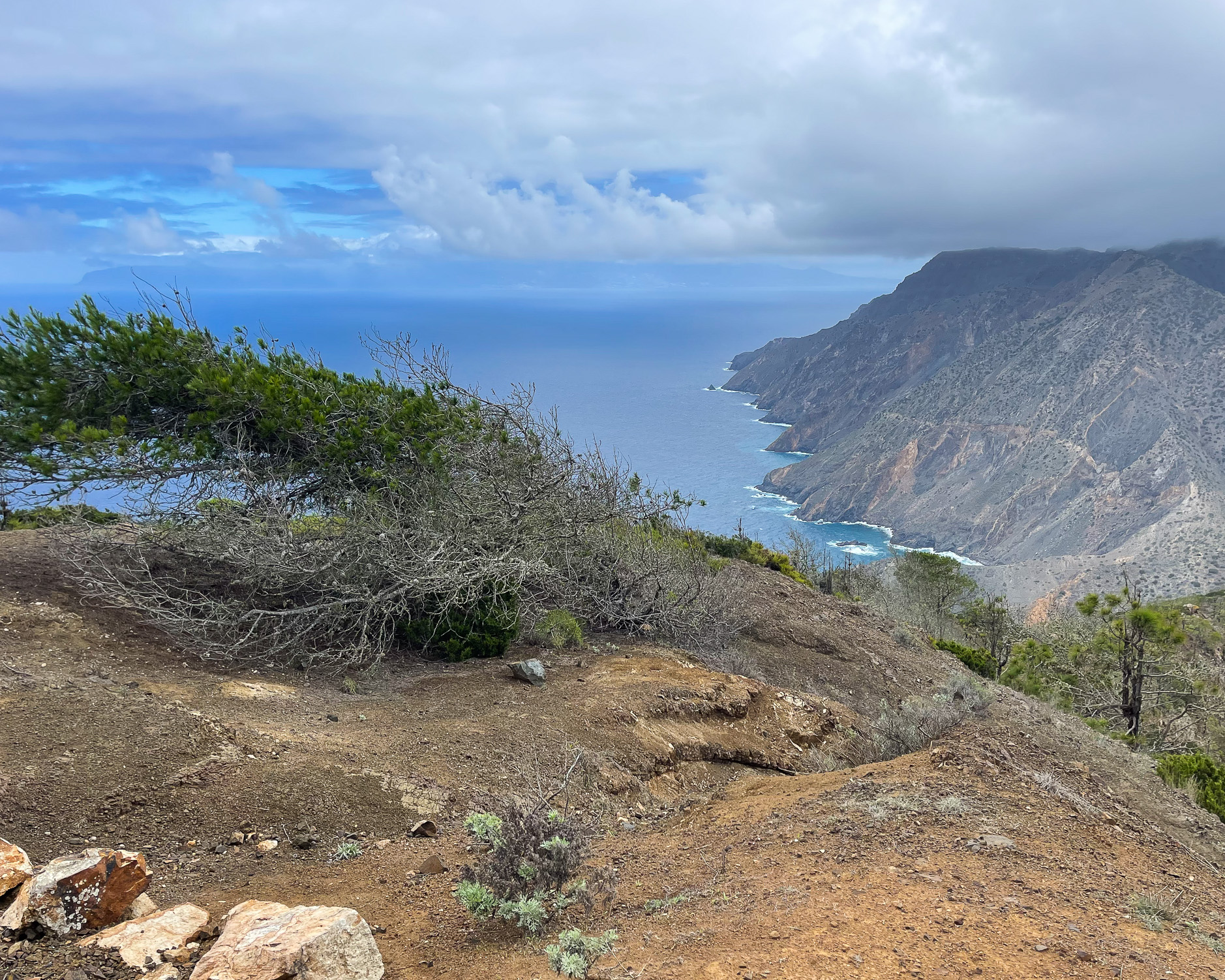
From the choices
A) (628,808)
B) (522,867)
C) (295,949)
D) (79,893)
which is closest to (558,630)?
(628,808)

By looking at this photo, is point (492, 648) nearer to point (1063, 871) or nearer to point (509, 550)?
point (509, 550)

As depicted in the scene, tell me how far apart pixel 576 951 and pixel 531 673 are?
5301 mm

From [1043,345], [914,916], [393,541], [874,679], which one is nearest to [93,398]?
[393,541]

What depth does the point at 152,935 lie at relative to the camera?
11.0 feet

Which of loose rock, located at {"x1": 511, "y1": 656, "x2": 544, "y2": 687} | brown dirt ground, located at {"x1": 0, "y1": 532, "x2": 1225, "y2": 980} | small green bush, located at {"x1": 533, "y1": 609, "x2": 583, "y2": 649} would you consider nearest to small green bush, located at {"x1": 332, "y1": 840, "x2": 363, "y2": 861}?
brown dirt ground, located at {"x1": 0, "y1": 532, "x2": 1225, "y2": 980}

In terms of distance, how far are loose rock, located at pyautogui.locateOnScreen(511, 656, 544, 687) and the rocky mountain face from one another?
71619 mm

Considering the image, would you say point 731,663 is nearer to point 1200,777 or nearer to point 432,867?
point 1200,777

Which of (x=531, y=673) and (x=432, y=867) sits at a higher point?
(x=432, y=867)

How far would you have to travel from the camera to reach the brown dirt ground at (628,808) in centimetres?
356

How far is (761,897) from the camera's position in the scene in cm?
→ 406

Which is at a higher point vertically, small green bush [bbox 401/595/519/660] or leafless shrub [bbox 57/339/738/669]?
leafless shrub [bbox 57/339/738/669]

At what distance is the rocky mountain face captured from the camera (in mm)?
85250

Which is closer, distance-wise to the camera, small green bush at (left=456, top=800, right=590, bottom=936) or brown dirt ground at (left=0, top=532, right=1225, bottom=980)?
brown dirt ground at (left=0, top=532, right=1225, bottom=980)

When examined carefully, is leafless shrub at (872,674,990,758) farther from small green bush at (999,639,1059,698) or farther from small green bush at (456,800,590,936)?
small green bush at (999,639,1059,698)
